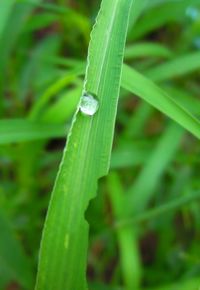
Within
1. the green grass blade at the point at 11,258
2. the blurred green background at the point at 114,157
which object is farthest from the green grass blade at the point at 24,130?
the green grass blade at the point at 11,258

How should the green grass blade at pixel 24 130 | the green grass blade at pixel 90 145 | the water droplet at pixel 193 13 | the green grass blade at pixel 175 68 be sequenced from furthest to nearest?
the water droplet at pixel 193 13
the green grass blade at pixel 175 68
the green grass blade at pixel 24 130
the green grass blade at pixel 90 145

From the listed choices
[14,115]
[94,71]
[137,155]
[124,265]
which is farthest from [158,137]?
[94,71]

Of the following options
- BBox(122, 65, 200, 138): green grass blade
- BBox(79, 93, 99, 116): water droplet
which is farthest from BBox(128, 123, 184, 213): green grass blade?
BBox(79, 93, 99, 116): water droplet

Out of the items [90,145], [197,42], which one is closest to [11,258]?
[90,145]

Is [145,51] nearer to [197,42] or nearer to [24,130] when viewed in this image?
[197,42]

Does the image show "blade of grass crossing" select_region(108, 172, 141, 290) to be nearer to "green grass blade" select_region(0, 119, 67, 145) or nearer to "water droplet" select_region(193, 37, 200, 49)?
"green grass blade" select_region(0, 119, 67, 145)

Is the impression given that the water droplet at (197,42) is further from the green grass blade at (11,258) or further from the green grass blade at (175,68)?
the green grass blade at (11,258)
